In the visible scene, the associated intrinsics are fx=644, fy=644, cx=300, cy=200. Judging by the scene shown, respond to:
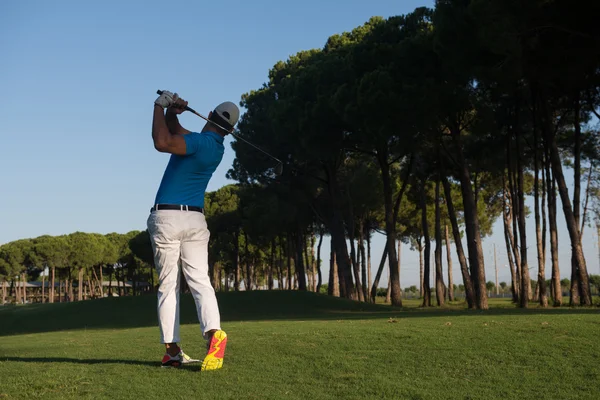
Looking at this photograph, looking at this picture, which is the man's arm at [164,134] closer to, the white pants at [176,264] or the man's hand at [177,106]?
the man's hand at [177,106]

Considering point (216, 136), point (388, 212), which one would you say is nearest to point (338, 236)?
point (388, 212)

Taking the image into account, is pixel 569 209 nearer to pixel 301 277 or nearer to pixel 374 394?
pixel 374 394

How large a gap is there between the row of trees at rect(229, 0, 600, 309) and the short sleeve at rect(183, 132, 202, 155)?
15.1 metres

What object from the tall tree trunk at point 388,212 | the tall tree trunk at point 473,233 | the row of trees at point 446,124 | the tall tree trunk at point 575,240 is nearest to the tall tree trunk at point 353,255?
the row of trees at point 446,124

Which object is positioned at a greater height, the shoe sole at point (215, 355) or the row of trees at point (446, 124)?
the row of trees at point (446, 124)

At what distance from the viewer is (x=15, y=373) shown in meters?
5.33

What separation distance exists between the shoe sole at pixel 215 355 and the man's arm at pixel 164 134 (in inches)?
61.7

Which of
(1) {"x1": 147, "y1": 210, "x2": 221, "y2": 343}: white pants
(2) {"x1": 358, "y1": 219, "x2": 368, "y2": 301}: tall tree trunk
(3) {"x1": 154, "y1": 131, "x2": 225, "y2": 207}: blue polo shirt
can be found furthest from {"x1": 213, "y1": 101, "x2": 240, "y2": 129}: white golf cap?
(2) {"x1": 358, "y1": 219, "x2": 368, "y2": 301}: tall tree trunk

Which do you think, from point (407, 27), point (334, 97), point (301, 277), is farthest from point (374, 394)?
point (301, 277)

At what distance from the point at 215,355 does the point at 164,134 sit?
1.85m

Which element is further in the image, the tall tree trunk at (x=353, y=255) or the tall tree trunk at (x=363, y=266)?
the tall tree trunk at (x=363, y=266)

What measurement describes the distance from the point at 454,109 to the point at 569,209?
5377 millimetres

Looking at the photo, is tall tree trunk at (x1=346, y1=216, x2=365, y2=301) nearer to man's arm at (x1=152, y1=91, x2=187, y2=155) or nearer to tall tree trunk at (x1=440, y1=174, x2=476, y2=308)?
tall tree trunk at (x1=440, y1=174, x2=476, y2=308)

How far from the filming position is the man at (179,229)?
534 centimetres
